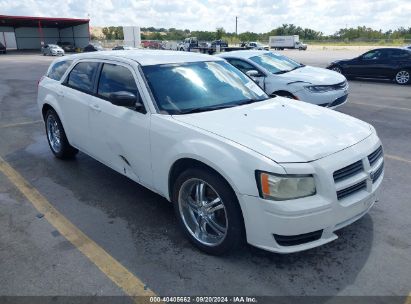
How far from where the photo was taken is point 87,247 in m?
3.47

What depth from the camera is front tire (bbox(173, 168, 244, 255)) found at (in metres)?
2.98

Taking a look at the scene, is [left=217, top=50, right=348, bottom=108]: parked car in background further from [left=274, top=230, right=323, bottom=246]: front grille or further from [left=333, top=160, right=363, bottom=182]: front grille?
[left=274, top=230, right=323, bottom=246]: front grille

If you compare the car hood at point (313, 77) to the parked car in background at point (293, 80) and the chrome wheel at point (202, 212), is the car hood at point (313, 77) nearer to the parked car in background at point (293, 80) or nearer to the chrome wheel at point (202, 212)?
the parked car in background at point (293, 80)

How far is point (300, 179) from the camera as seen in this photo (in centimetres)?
279

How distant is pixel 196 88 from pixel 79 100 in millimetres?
1742

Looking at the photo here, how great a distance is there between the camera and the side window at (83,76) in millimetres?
4691

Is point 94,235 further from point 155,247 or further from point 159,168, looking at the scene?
point 159,168

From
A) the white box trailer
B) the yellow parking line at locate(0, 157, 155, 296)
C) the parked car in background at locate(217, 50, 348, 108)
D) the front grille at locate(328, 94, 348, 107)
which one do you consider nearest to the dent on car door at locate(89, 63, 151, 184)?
the yellow parking line at locate(0, 157, 155, 296)

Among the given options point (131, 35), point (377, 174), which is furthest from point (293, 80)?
point (131, 35)

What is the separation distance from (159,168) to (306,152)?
1.44 metres

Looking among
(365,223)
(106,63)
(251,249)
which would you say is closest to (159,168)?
(251,249)

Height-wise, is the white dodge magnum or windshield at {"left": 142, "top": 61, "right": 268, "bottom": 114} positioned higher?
windshield at {"left": 142, "top": 61, "right": 268, "bottom": 114}

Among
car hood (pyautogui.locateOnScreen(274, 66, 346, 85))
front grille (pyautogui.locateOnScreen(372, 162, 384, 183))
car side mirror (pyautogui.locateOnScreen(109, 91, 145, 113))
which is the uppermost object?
car side mirror (pyautogui.locateOnScreen(109, 91, 145, 113))

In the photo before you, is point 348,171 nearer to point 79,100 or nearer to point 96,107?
point 96,107
